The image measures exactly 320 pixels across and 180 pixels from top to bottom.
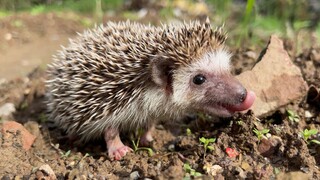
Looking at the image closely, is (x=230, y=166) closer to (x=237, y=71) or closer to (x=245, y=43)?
(x=237, y=71)

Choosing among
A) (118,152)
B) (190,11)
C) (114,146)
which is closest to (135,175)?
(118,152)

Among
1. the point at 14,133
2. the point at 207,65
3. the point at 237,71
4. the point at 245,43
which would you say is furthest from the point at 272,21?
the point at 14,133

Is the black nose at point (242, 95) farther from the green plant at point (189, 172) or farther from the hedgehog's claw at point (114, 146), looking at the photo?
the hedgehog's claw at point (114, 146)

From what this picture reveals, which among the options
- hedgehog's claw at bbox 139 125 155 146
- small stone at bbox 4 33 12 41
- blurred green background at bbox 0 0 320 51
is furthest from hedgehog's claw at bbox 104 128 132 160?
small stone at bbox 4 33 12 41

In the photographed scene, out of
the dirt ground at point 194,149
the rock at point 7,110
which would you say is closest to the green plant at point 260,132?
the dirt ground at point 194,149

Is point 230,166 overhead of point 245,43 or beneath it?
beneath

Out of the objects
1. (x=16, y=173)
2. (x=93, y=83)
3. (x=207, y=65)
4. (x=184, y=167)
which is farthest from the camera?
(x=93, y=83)

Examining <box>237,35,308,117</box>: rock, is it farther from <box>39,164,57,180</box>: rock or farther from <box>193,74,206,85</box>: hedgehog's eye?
<box>39,164,57,180</box>: rock
